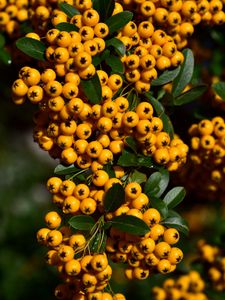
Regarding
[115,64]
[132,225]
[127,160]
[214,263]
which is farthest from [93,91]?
[214,263]

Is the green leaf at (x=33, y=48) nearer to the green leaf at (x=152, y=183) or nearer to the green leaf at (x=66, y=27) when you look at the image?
the green leaf at (x=66, y=27)

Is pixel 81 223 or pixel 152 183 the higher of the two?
pixel 152 183

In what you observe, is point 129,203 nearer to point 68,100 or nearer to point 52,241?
point 52,241

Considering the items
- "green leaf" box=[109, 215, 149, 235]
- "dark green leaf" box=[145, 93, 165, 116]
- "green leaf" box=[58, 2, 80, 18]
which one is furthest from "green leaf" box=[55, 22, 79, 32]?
"green leaf" box=[109, 215, 149, 235]

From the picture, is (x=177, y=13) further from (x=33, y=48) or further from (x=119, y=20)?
(x=33, y=48)

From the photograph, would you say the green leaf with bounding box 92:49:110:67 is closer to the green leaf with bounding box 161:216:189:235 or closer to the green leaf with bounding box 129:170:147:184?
the green leaf with bounding box 129:170:147:184

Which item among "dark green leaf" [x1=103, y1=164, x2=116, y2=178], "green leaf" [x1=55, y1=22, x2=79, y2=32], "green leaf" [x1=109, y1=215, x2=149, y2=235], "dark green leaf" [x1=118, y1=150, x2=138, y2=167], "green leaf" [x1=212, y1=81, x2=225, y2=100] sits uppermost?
"green leaf" [x1=55, y1=22, x2=79, y2=32]
